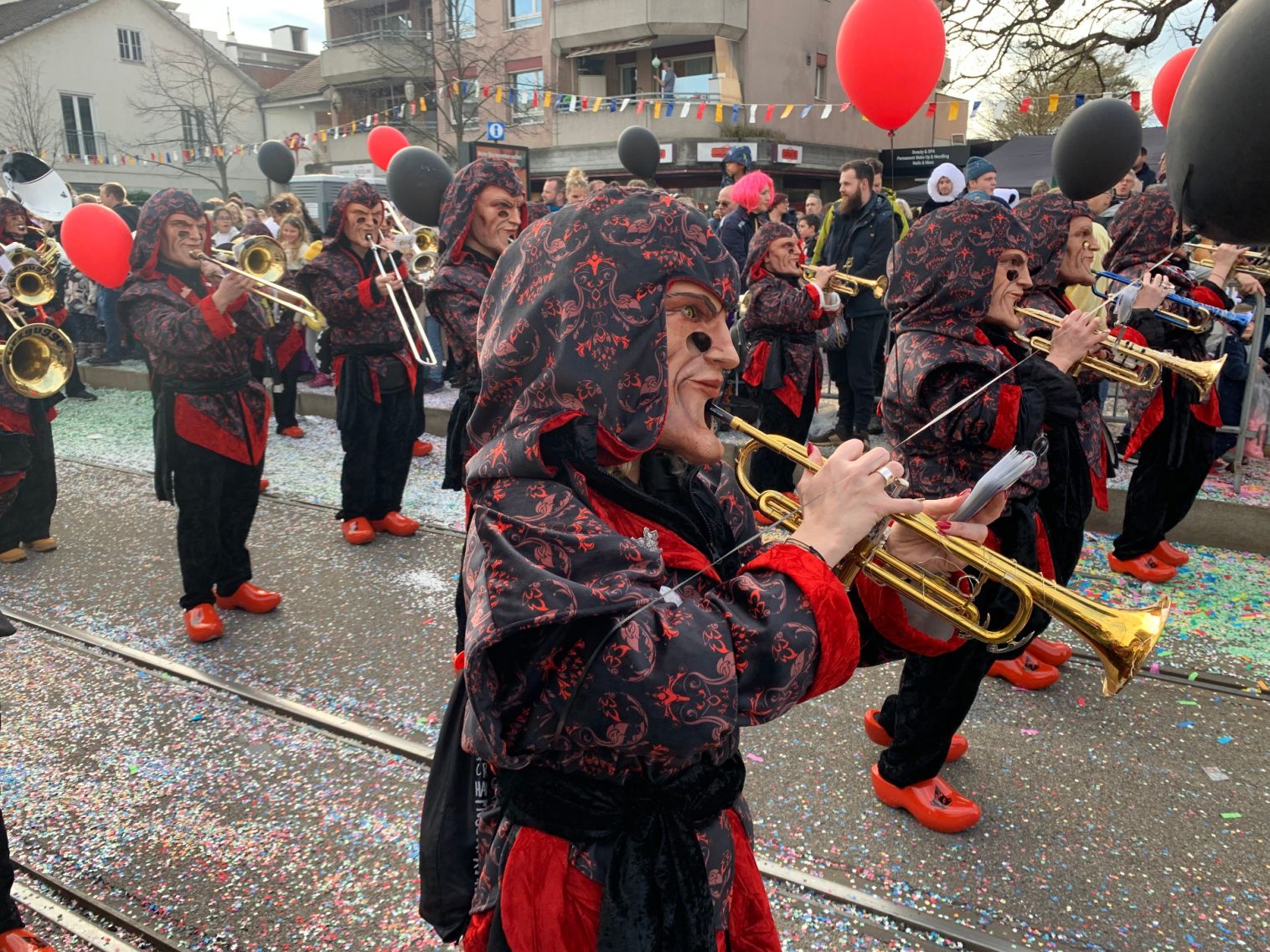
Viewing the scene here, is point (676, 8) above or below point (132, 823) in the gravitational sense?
above

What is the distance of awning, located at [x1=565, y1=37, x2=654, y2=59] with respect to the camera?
81.0 feet

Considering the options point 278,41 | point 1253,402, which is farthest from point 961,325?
point 278,41

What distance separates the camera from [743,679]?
1274 millimetres

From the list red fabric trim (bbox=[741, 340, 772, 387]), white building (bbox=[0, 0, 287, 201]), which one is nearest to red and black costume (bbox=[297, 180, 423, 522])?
red fabric trim (bbox=[741, 340, 772, 387])

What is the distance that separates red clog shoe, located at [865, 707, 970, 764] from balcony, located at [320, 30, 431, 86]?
87.4 feet

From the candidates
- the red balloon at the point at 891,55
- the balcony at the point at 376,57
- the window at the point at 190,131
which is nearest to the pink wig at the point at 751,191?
the red balloon at the point at 891,55

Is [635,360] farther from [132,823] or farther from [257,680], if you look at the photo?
[257,680]

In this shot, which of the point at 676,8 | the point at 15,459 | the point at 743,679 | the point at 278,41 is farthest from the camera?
the point at 278,41

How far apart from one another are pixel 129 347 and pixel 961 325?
12.7 metres

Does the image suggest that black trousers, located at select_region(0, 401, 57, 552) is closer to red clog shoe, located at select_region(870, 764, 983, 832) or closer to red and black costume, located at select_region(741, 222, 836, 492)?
red and black costume, located at select_region(741, 222, 836, 492)

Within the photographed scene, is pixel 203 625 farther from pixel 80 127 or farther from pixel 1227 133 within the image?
pixel 80 127

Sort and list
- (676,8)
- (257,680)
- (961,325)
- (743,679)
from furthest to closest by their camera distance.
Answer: (676,8), (257,680), (961,325), (743,679)

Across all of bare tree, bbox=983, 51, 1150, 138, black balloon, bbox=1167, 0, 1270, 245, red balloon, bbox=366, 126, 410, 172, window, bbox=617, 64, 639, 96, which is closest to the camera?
black balloon, bbox=1167, 0, 1270, 245

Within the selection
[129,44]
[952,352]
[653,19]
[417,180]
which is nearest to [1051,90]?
[653,19]
